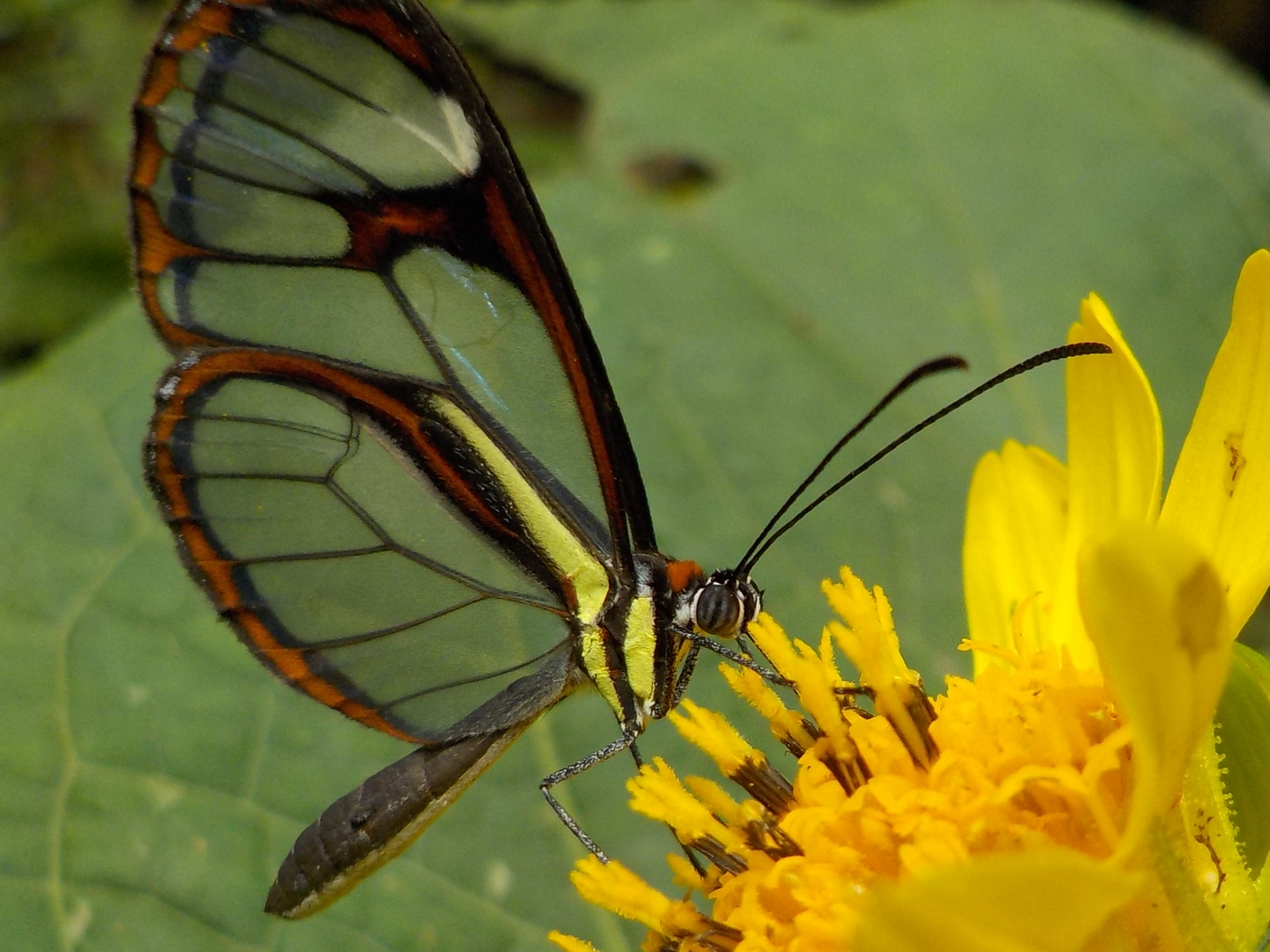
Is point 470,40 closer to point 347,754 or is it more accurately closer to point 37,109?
point 37,109

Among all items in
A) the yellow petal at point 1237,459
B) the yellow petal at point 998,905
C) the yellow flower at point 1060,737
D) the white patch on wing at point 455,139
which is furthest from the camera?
the white patch on wing at point 455,139

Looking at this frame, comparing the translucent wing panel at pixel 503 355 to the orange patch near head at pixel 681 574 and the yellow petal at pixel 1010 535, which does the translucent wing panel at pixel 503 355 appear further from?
the yellow petal at pixel 1010 535

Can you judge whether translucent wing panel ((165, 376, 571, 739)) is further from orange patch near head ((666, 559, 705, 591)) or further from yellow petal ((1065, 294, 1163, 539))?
yellow petal ((1065, 294, 1163, 539))

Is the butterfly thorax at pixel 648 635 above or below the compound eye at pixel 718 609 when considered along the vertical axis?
below

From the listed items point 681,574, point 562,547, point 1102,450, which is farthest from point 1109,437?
point 562,547

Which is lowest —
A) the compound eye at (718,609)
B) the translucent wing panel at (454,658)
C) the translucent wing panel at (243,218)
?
the translucent wing panel at (454,658)

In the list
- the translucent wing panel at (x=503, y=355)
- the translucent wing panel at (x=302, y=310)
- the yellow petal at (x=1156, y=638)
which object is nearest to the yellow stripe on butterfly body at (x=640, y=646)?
the translucent wing panel at (x=503, y=355)

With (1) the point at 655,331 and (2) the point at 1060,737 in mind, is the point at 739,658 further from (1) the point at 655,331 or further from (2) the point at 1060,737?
(1) the point at 655,331
